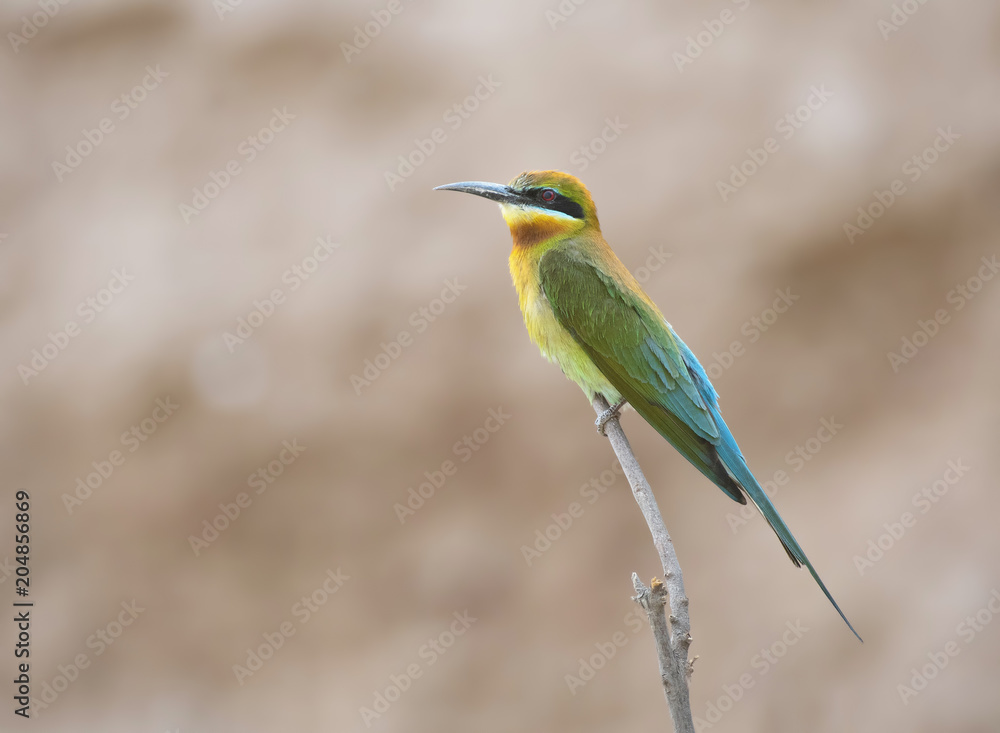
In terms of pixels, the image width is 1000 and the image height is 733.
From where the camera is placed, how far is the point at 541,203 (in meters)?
→ 2.58

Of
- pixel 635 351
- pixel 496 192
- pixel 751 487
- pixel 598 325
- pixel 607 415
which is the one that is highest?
pixel 496 192

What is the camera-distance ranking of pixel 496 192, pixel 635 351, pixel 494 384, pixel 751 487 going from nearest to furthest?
pixel 751 487
pixel 635 351
pixel 496 192
pixel 494 384

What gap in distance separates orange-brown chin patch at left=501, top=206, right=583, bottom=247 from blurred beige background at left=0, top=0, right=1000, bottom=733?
259 cm

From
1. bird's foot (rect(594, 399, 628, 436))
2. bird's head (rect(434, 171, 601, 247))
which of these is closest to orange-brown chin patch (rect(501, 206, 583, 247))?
bird's head (rect(434, 171, 601, 247))

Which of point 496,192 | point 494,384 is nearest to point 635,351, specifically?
point 496,192

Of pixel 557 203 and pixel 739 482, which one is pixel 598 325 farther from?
pixel 739 482

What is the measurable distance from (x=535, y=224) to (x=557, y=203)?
96 millimetres

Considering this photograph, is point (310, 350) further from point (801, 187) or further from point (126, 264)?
point (801, 187)

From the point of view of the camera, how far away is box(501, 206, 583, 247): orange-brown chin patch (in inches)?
102

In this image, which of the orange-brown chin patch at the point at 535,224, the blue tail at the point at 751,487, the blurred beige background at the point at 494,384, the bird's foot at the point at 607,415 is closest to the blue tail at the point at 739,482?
the blue tail at the point at 751,487

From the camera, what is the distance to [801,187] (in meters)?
5.23

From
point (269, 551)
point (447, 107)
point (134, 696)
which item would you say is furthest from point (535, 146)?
point (134, 696)

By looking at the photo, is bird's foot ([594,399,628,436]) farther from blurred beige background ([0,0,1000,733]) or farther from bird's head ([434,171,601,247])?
blurred beige background ([0,0,1000,733])

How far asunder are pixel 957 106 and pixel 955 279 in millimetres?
1113
